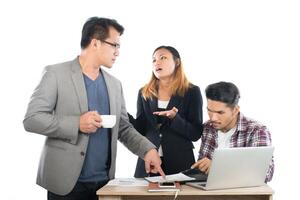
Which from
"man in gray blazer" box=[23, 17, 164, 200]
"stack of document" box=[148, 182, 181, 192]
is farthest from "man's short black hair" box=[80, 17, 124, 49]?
"stack of document" box=[148, 182, 181, 192]

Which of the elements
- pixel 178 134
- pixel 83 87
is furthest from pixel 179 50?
pixel 83 87

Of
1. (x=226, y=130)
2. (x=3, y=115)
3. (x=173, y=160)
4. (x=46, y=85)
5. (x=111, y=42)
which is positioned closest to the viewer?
(x=46, y=85)

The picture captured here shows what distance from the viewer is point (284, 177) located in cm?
387

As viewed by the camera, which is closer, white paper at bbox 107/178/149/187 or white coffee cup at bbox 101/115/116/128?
white coffee cup at bbox 101/115/116/128

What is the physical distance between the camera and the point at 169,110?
2.94 meters

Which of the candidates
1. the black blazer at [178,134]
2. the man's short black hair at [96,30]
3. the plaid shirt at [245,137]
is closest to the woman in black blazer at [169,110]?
the black blazer at [178,134]

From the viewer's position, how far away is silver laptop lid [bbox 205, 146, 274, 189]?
84.8 inches

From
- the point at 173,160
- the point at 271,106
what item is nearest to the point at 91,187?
the point at 173,160

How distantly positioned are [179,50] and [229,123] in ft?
4.12

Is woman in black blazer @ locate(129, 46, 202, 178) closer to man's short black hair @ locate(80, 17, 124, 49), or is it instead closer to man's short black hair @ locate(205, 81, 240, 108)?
man's short black hair @ locate(205, 81, 240, 108)

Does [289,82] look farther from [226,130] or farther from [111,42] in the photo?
[111,42]

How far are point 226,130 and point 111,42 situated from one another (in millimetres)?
832

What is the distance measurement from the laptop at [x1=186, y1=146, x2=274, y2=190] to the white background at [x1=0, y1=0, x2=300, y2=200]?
160cm

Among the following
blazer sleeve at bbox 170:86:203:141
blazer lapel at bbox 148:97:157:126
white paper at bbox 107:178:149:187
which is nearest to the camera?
white paper at bbox 107:178:149:187
